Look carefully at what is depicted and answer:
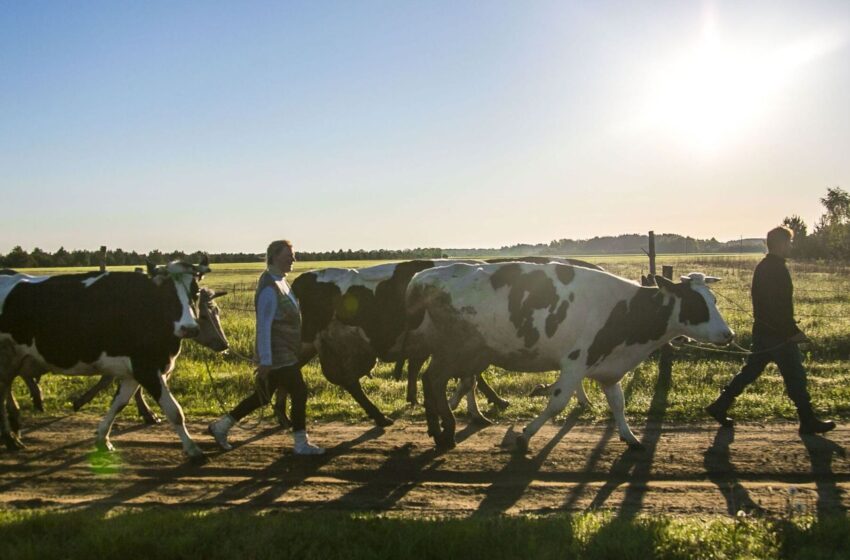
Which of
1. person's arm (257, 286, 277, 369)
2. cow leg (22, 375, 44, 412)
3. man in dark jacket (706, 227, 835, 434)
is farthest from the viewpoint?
cow leg (22, 375, 44, 412)

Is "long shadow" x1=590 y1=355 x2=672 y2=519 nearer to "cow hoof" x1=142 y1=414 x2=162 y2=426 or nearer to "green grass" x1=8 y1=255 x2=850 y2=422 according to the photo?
"green grass" x1=8 y1=255 x2=850 y2=422

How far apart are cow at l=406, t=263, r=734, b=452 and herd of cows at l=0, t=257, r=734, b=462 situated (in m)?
0.01

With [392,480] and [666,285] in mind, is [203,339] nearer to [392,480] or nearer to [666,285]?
[392,480]

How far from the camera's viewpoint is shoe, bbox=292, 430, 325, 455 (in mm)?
8276

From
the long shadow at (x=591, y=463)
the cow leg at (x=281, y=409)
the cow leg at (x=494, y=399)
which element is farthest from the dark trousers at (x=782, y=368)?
the cow leg at (x=281, y=409)

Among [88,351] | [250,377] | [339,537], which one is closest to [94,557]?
[339,537]

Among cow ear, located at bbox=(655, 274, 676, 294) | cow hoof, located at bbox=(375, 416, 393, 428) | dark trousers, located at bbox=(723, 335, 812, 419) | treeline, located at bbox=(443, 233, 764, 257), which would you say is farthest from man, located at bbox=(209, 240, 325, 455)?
treeline, located at bbox=(443, 233, 764, 257)

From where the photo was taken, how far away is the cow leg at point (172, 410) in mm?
8008

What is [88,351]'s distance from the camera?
339 inches

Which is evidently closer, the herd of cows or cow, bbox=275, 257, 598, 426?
the herd of cows

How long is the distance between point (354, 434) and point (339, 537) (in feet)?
12.6

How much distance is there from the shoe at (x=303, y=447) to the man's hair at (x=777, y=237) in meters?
6.00

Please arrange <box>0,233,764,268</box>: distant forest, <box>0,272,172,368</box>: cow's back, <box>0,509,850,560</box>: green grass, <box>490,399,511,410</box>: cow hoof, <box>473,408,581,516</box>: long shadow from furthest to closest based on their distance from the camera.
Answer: <box>0,233,764,268</box>: distant forest
<box>490,399,511,410</box>: cow hoof
<box>0,272,172,368</box>: cow's back
<box>473,408,581,516</box>: long shadow
<box>0,509,850,560</box>: green grass

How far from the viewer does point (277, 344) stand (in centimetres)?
816
